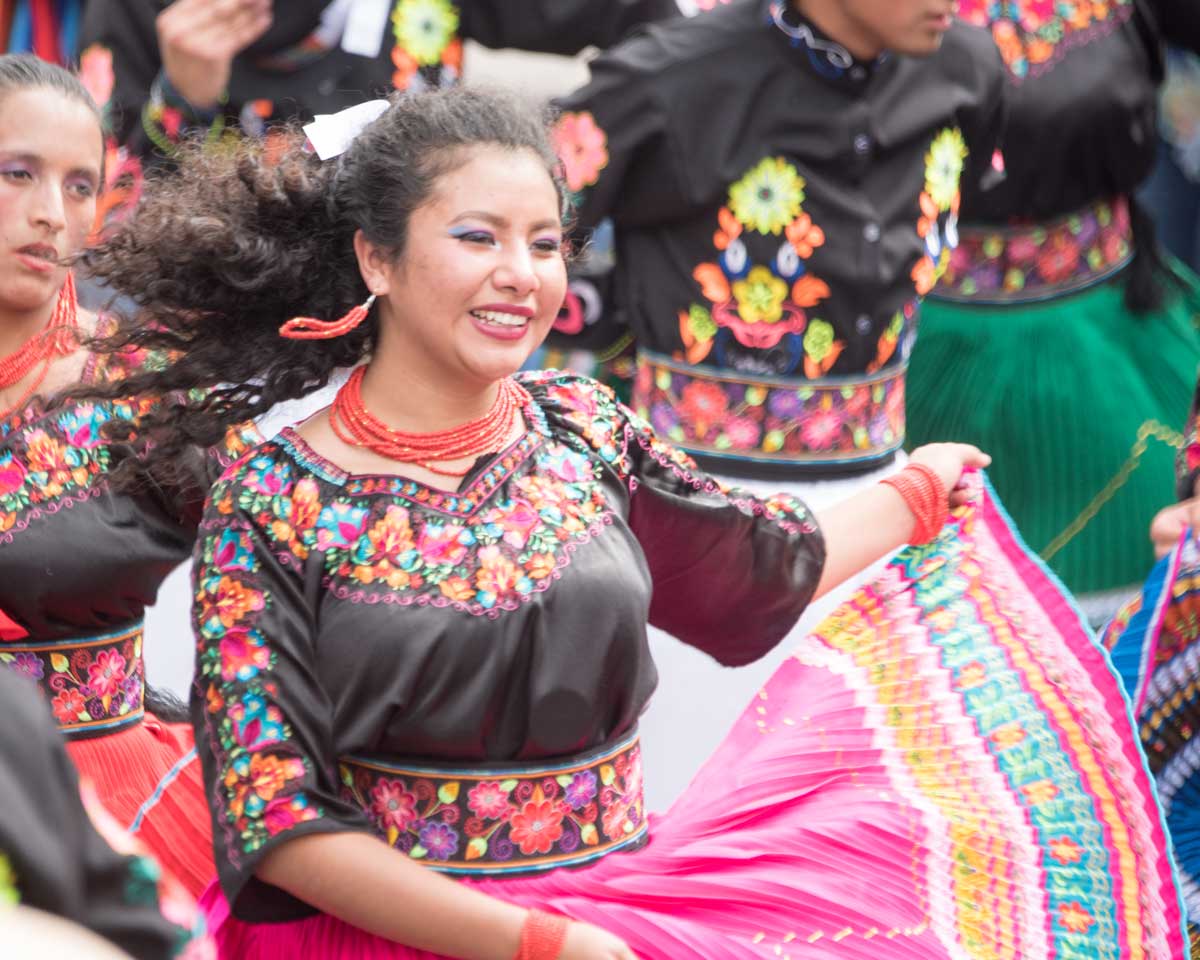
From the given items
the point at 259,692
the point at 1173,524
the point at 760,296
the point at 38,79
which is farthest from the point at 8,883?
the point at 760,296

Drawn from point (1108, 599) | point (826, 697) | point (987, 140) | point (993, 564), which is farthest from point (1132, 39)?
point (826, 697)

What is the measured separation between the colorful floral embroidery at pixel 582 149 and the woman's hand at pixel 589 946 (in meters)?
1.74

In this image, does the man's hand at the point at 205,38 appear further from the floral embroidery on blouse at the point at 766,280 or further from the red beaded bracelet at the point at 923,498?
the red beaded bracelet at the point at 923,498

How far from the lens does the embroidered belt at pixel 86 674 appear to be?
295 centimetres

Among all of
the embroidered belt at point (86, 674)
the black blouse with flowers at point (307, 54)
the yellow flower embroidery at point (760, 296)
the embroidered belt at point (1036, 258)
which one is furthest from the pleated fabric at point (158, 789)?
the embroidered belt at point (1036, 258)

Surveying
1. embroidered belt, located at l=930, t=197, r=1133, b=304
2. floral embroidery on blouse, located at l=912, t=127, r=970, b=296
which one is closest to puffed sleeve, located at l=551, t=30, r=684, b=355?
floral embroidery on blouse, located at l=912, t=127, r=970, b=296

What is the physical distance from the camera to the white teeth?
2.40 meters

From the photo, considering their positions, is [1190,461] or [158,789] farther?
[1190,461]

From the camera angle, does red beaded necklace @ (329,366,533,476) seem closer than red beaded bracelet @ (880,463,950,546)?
Yes

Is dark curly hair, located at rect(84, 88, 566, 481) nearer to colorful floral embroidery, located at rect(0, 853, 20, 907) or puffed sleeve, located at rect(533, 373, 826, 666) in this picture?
puffed sleeve, located at rect(533, 373, 826, 666)

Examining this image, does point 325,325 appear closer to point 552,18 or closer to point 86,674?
point 86,674

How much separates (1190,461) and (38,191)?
1.83m

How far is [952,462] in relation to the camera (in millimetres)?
2965

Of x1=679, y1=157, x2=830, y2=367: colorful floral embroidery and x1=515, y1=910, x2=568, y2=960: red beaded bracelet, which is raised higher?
x1=679, y1=157, x2=830, y2=367: colorful floral embroidery
